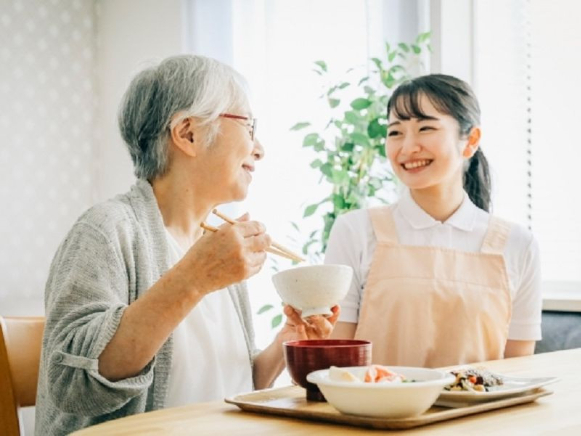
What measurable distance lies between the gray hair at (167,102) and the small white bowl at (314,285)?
0.48 m

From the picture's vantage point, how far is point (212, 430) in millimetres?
1129

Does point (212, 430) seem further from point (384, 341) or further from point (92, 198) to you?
point (92, 198)

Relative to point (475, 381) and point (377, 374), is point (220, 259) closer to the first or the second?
point (377, 374)

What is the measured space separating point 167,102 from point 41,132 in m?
2.53

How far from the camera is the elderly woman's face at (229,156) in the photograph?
1.77 m

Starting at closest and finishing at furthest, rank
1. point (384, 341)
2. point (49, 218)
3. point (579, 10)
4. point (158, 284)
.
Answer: point (158, 284), point (384, 341), point (579, 10), point (49, 218)

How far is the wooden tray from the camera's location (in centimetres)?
110

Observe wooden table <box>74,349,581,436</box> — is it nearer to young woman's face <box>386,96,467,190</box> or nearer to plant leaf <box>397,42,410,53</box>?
young woman's face <box>386,96,467,190</box>

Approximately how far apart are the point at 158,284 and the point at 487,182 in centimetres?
141

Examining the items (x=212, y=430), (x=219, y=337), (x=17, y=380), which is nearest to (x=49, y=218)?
A: (x=17, y=380)

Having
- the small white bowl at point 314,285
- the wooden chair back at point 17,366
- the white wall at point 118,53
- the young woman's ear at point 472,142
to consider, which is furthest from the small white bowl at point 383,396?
the white wall at point 118,53

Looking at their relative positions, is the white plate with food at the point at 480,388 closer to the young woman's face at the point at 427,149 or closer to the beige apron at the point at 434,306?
the beige apron at the point at 434,306

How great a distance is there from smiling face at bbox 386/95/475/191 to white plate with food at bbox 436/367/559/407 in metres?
0.91

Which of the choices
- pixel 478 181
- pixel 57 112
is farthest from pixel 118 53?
pixel 478 181
